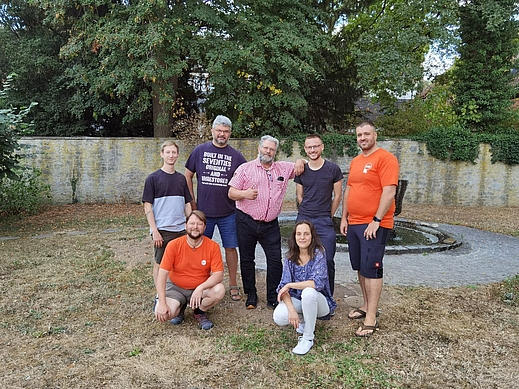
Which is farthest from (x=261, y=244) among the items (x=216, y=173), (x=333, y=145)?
(x=333, y=145)

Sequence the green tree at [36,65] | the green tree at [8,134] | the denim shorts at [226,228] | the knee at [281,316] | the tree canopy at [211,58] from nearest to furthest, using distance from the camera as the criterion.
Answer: the knee at [281,316], the denim shorts at [226,228], the green tree at [8,134], the tree canopy at [211,58], the green tree at [36,65]

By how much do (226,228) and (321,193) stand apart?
1069 mm

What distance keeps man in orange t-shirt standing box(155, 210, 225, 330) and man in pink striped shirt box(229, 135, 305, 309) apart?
0.39 m

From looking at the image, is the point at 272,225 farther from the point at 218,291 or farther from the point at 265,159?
the point at 218,291

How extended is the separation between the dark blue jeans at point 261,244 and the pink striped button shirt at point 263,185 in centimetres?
9

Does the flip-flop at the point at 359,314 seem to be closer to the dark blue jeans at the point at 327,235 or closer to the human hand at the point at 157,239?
the dark blue jeans at the point at 327,235

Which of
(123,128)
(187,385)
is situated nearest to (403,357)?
(187,385)

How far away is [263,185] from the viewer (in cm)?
392

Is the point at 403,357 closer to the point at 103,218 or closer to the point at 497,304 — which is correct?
the point at 497,304

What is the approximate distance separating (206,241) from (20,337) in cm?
168

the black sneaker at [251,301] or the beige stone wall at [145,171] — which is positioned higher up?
the beige stone wall at [145,171]

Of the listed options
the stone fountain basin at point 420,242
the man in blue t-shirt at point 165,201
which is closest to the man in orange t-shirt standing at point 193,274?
the man in blue t-shirt at point 165,201

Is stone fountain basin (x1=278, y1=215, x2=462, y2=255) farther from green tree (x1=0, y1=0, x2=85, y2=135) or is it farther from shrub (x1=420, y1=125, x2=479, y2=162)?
green tree (x1=0, y1=0, x2=85, y2=135)

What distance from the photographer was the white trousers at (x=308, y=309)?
335 cm
